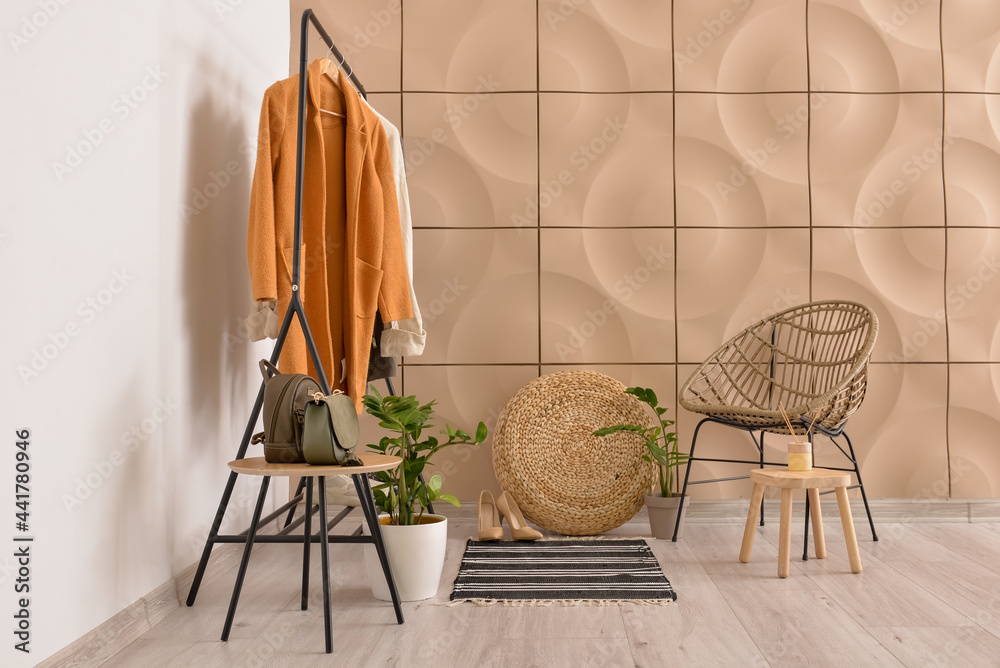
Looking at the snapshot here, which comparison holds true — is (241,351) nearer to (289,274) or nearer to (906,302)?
(289,274)

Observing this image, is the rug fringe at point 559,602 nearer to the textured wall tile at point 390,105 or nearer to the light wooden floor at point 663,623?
the light wooden floor at point 663,623

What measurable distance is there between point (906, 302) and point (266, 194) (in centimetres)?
241

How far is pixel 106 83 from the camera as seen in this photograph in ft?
5.35

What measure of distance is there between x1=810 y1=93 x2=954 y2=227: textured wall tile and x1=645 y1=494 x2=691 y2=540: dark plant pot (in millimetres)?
1251

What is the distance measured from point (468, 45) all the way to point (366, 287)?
4.26 feet

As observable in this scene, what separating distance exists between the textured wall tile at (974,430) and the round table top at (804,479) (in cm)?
97

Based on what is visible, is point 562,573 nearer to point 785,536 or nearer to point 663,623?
point 663,623

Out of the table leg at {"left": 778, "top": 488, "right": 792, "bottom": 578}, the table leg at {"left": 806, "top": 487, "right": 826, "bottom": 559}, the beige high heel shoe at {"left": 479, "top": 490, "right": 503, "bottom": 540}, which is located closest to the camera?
the table leg at {"left": 778, "top": 488, "right": 792, "bottom": 578}

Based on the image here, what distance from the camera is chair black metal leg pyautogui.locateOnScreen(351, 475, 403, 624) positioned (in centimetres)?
176

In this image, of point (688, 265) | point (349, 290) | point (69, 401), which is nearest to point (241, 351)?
point (349, 290)

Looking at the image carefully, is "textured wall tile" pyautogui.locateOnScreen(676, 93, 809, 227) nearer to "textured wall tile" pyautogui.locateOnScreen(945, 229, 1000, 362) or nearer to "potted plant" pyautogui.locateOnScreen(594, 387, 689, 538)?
"textured wall tile" pyautogui.locateOnScreen(945, 229, 1000, 362)

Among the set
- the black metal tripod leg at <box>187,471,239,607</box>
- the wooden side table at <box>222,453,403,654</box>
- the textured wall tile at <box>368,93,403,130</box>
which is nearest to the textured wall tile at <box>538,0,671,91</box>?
the textured wall tile at <box>368,93,403,130</box>

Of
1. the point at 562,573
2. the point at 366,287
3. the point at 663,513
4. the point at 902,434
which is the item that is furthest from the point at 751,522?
the point at 366,287

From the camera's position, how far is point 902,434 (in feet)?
9.36
